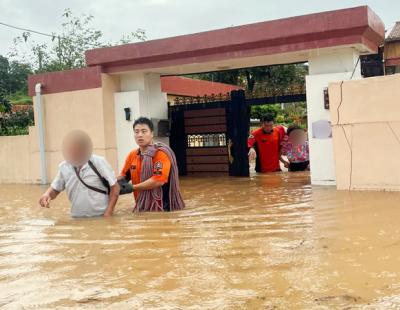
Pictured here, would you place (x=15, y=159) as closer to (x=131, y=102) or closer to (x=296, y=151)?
(x=131, y=102)

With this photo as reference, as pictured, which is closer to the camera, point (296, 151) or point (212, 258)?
point (212, 258)

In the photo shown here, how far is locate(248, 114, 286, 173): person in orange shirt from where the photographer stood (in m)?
11.2

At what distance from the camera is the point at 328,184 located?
8953mm

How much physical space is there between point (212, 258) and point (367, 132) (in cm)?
473

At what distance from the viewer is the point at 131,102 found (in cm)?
1107

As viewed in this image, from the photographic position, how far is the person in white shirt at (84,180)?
18.3 ft

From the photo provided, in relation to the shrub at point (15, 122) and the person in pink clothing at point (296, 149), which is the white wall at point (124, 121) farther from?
the shrub at point (15, 122)

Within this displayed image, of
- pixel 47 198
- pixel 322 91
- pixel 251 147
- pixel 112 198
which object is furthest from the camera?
pixel 251 147

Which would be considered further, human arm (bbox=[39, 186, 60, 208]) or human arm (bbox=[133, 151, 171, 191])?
human arm (bbox=[133, 151, 171, 191])

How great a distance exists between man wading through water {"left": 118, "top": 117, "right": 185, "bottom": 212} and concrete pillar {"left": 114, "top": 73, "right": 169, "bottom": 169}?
16.2 ft

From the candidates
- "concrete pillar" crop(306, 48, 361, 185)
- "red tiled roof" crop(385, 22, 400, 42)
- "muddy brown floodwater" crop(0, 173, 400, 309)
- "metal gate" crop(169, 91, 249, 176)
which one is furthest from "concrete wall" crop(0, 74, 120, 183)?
"red tiled roof" crop(385, 22, 400, 42)

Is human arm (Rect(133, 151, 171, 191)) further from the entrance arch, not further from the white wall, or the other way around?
the white wall

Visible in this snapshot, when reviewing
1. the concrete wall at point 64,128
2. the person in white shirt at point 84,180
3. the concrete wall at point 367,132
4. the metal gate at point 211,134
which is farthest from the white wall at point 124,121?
the person in white shirt at point 84,180

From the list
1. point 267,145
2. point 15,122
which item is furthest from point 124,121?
point 15,122
